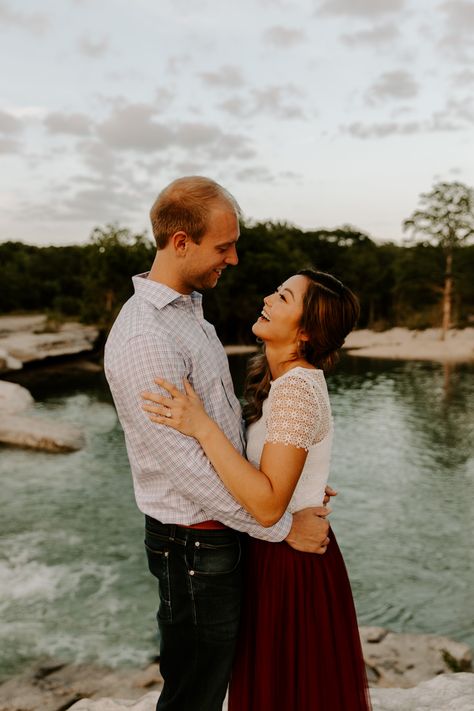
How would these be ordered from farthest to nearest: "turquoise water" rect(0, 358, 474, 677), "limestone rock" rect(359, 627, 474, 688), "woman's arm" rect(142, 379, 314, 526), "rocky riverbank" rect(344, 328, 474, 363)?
"rocky riverbank" rect(344, 328, 474, 363), "turquoise water" rect(0, 358, 474, 677), "limestone rock" rect(359, 627, 474, 688), "woman's arm" rect(142, 379, 314, 526)

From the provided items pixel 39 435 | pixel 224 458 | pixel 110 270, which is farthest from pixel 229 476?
pixel 110 270

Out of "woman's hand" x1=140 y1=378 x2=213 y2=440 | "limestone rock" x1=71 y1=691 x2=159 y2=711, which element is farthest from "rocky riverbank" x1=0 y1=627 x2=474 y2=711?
"woman's hand" x1=140 y1=378 x2=213 y2=440

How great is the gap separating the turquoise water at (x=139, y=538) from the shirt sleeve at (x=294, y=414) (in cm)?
397

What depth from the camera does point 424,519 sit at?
27.5 ft

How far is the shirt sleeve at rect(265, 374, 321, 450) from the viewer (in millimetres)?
1736

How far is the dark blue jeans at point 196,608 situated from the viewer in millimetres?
1813

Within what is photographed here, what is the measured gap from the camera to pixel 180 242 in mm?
1778

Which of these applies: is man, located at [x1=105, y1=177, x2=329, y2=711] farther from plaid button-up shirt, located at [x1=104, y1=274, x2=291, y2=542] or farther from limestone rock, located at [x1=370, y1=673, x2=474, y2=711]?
limestone rock, located at [x1=370, y1=673, x2=474, y2=711]

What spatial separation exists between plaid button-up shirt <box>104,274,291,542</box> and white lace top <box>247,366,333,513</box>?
98 mm

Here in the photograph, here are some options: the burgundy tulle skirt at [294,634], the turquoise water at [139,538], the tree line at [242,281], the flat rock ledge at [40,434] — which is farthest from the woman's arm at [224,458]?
the tree line at [242,281]

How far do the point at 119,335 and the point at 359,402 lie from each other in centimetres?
1479

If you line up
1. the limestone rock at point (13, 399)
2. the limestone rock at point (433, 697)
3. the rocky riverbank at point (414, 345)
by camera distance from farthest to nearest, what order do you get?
the rocky riverbank at point (414, 345) < the limestone rock at point (13, 399) < the limestone rock at point (433, 697)

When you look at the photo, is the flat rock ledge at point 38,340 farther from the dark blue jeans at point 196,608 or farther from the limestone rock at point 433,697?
the dark blue jeans at point 196,608

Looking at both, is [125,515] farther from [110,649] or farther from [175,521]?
[175,521]
